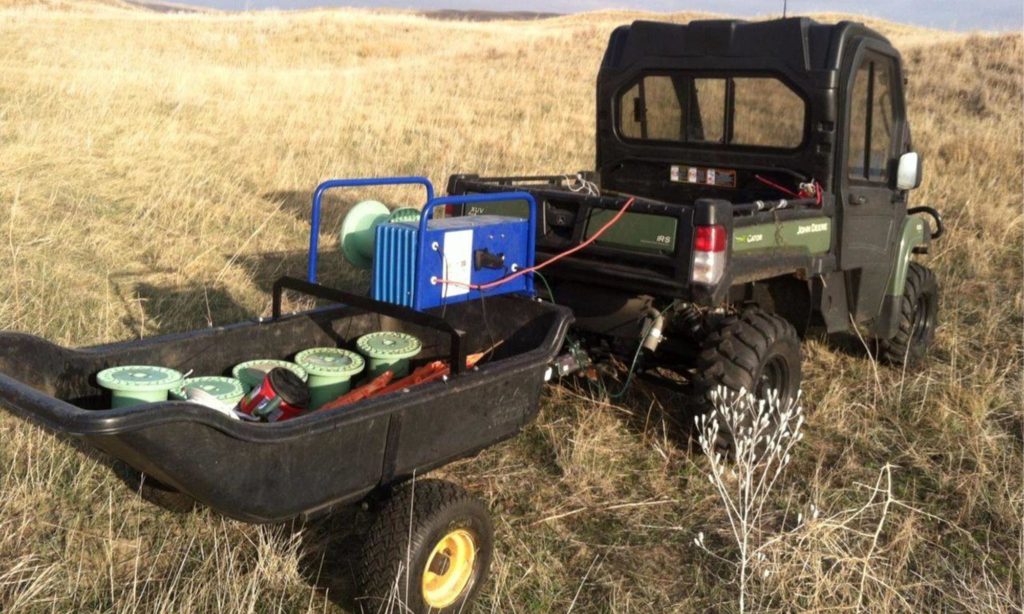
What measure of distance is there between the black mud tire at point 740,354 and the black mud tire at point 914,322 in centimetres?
152

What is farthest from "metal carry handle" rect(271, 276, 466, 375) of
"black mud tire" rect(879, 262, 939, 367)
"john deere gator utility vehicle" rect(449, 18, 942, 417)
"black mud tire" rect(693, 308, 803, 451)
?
"black mud tire" rect(879, 262, 939, 367)

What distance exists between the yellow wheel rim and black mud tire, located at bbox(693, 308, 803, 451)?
1329mm

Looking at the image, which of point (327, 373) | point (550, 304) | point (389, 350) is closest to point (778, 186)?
point (550, 304)

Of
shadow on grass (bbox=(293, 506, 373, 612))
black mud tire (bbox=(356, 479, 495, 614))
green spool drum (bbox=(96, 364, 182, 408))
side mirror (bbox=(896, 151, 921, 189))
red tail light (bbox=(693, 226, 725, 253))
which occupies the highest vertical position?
side mirror (bbox=(896, 151, 921, 189))

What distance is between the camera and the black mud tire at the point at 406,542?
10.1 ft

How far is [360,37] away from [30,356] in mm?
27972

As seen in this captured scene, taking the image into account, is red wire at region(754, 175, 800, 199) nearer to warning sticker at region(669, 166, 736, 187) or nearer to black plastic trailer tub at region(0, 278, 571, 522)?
warning sticker at region(669, 166, 736, 187)

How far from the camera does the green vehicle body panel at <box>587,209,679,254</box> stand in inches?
168

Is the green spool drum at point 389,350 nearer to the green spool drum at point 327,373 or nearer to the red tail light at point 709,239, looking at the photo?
the green spool drum at point 327,373

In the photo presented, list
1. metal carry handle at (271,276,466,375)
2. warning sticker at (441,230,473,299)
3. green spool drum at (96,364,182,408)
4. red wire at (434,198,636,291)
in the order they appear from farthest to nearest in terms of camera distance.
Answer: red wire at (434,198,636,291), warning sticker at (441,230,473,299), metal carry handle at (271,276,466,375), green spool drum at (96,364,182,408)

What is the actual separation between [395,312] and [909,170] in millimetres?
2950

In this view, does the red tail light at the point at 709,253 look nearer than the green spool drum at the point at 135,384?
No

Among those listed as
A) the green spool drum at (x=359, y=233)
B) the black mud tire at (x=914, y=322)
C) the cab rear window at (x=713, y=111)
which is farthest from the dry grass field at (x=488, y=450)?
the cab rear window at (x=713, y=111)

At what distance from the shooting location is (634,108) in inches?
225
